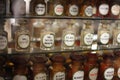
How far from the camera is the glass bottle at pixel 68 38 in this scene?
4.82 feet

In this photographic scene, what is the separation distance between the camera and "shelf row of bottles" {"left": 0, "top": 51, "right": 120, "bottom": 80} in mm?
1341

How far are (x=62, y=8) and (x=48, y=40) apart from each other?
22cm

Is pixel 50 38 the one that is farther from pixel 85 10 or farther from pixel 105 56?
pixel 105 56

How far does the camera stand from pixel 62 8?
1.46 m

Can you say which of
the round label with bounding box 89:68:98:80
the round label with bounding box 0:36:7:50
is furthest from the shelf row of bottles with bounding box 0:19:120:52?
the round label with bounding box 89:68:98:80

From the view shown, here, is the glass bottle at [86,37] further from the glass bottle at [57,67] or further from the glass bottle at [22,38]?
the glass bottle at [22,38]

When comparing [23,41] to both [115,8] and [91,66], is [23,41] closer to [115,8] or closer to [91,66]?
[91,66]

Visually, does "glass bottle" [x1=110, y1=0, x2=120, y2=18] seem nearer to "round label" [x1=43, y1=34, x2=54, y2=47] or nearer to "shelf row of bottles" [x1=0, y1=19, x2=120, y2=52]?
"shelf row of bottles" [x1=0, y1=19, x2=120, y2=52]

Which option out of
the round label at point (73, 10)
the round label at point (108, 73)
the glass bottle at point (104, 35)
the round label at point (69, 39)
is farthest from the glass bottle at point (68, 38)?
the round label at point (108, 73)

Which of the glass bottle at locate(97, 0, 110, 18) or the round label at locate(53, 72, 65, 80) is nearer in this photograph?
the round label at locate(53, 72, 65, 80)

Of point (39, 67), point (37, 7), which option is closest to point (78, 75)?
point (39, 67)

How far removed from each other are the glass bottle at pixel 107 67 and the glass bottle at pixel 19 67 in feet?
1.85

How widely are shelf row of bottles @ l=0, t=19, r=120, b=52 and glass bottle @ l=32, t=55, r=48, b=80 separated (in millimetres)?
66

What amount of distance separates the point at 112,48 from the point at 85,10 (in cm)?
34
